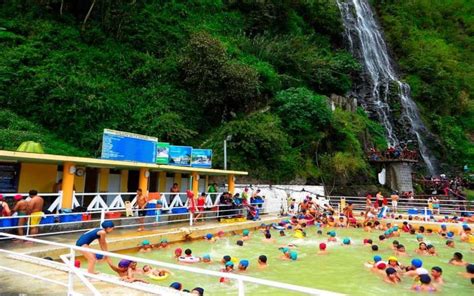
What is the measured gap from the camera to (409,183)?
31234 mm

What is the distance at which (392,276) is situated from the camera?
10352 millimetres

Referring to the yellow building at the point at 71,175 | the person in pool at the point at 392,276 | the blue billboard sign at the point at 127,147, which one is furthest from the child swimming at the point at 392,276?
the blue billboard sign at the point at 127,147

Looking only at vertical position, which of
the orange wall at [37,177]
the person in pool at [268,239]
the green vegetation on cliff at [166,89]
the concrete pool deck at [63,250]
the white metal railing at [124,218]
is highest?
the green vegetation on cliff at [166,89]

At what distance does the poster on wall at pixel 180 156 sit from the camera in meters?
18.0

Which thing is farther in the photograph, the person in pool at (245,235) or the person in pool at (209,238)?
the person in pool at (245,235)

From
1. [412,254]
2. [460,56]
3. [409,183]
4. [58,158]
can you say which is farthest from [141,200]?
[460,56]

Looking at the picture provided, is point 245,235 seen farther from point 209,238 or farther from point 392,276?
point 392,276

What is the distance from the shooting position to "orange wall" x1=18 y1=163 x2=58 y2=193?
41.4ft

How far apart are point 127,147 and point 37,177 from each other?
3.31m

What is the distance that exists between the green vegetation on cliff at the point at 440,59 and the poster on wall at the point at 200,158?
31417mm

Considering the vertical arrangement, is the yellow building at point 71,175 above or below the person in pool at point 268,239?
above

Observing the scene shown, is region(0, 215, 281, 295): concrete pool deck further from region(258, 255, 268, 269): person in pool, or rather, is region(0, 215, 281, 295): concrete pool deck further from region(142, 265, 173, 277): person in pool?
region(258, 255, 268, 269): person in pool

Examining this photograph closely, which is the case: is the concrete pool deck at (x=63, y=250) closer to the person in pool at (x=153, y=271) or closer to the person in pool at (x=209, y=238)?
the person in pool at (x=209, y=238)

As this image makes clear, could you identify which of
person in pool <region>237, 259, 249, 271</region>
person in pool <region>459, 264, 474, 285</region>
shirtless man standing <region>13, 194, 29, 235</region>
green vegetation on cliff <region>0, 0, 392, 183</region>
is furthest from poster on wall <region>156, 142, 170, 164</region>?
person in pool <region>459, 264, 474, 285</region>
